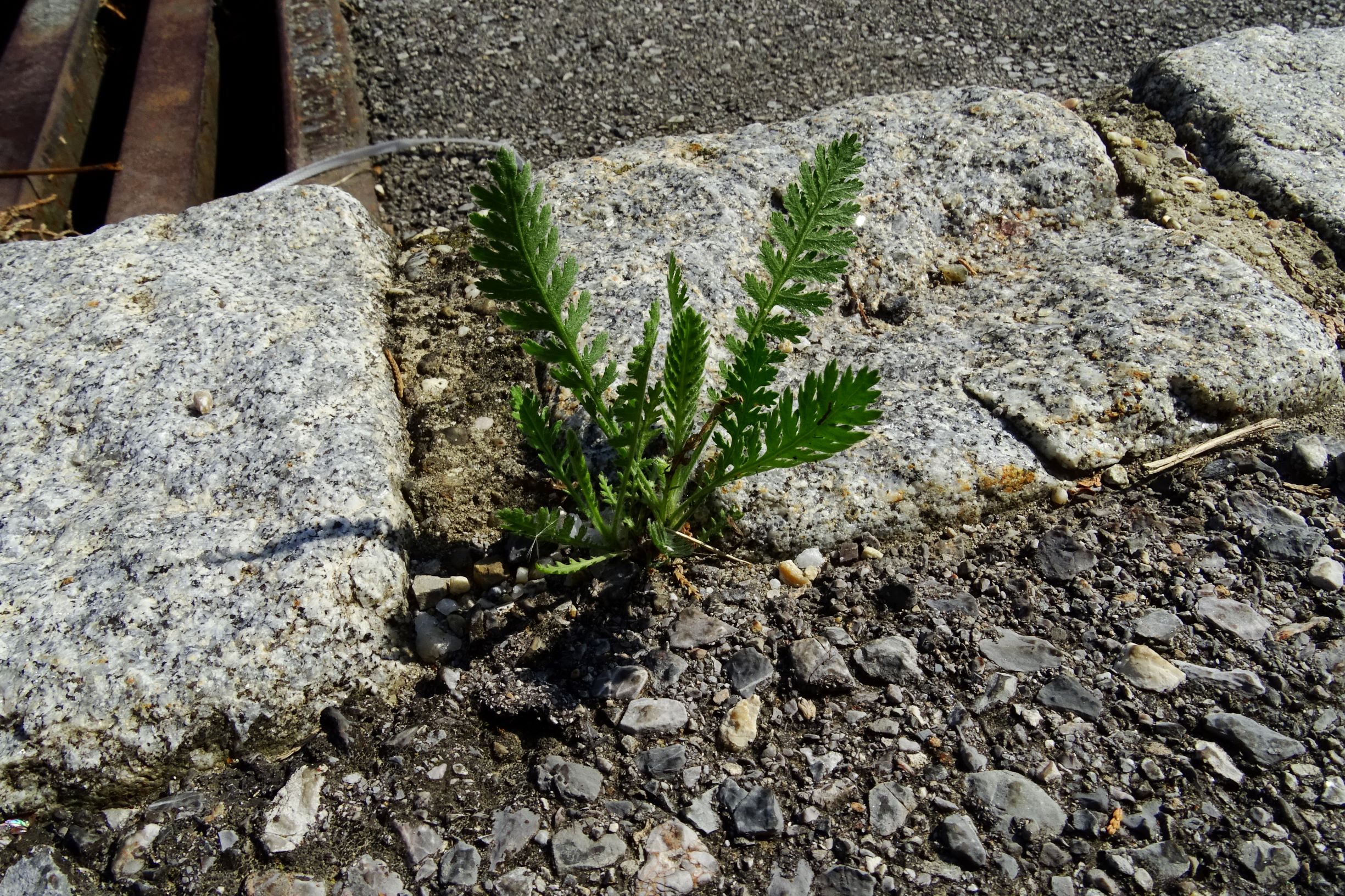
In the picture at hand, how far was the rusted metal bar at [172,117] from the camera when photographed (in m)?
3.01

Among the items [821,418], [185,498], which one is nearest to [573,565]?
[821,418]

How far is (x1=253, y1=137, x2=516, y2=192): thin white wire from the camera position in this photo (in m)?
2.91

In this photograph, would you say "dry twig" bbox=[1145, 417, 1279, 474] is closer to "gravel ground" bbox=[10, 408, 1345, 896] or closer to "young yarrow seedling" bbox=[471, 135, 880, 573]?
"gravel ground" bbox=[10, 408, 1345, 896]

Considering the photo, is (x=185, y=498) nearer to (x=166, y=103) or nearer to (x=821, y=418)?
(x=821, y=418)

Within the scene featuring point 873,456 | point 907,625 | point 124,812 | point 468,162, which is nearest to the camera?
point 124,812

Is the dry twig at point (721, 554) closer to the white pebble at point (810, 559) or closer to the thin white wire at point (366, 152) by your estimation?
the white pebble at point (810, 559)

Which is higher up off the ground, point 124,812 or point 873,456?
point 873,456

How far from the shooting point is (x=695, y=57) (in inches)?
137

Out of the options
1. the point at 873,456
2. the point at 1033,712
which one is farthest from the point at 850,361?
the point at 1033,712

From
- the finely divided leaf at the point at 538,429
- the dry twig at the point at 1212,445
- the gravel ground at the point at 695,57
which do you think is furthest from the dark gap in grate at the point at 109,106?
the dry twig at the point at 1212,445

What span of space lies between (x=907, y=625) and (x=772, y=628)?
235 mm

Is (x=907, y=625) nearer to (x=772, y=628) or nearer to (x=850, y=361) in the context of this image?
(x=772, y=628)

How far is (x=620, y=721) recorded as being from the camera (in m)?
1.59

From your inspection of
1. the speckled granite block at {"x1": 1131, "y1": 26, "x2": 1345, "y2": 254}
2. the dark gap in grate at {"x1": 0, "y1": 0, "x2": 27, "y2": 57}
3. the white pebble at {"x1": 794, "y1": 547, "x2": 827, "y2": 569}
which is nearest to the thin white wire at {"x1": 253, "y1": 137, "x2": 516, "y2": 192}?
the white pebble at {"x1": 794, "y1": 547, "x2": 827, "y2": 569}
